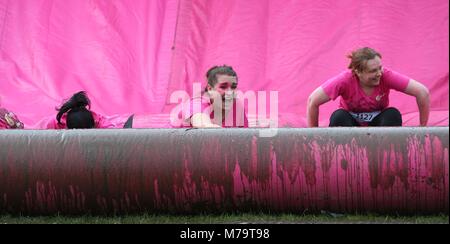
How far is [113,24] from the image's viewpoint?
396 cm

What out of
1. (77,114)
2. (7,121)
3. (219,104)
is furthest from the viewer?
(7,121)

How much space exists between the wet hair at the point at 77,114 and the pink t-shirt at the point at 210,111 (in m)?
0.40

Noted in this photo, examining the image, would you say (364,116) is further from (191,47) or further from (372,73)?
(191,47)

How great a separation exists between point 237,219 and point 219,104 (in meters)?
0.72

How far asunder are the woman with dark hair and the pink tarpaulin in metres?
0.60

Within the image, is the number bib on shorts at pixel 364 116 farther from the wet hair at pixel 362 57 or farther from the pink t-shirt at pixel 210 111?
the pink t-shirt at pixel 210 111

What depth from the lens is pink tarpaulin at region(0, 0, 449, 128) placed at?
139 inches

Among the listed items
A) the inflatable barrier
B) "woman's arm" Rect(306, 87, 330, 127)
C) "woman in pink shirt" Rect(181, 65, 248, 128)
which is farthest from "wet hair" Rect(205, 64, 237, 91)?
the inflatable barrier

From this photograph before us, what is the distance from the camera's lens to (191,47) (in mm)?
3793

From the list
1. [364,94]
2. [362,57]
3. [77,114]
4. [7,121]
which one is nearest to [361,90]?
[364,94]

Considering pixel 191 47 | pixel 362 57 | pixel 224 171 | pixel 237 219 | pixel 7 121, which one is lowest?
pixel 237 219

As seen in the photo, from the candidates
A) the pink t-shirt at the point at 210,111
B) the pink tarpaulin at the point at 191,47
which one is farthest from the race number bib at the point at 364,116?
the pink tarpaulin at the point at 191,47
